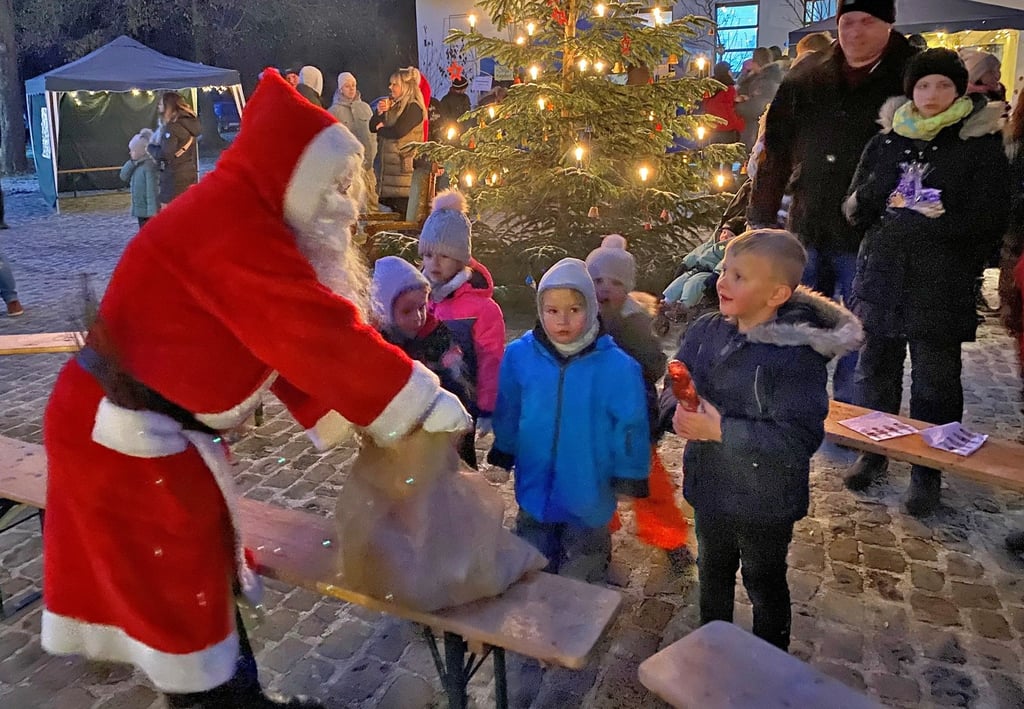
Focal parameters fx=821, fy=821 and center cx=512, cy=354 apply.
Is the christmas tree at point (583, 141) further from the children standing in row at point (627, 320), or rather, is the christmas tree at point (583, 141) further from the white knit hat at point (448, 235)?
the children standing in row at point (627, 320)

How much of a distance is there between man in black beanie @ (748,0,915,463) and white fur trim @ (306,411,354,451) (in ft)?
10.7

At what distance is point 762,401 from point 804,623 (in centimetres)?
128

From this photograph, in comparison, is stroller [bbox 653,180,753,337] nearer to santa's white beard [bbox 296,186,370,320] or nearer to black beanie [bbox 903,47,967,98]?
black beanie [bbox 903,47,967,98]

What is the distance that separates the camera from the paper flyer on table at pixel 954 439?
351cm

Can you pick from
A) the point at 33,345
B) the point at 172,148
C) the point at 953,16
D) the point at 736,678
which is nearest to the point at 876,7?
the point at 736,678

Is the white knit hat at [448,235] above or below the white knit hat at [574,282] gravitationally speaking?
above

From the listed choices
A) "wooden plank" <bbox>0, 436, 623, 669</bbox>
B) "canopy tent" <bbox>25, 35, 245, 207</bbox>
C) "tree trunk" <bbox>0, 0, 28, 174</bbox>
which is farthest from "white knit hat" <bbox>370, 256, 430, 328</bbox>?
"tree trunk" <bbox>0, 0, 28, 174</bbox>

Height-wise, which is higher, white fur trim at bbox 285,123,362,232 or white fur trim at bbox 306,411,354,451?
white fur trim at bbox 285,123,362,232

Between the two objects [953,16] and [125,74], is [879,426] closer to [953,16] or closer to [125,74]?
[953,16]

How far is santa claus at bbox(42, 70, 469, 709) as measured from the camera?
2123 millimetres

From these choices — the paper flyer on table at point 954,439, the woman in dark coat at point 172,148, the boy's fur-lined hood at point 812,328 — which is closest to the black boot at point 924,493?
the paper flyer on table at point 954,439

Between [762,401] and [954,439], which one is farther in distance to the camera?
[954,439]

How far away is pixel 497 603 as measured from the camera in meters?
2.46

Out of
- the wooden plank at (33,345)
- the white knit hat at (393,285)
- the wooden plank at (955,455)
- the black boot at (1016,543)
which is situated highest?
the white knit hat at (393,285)
